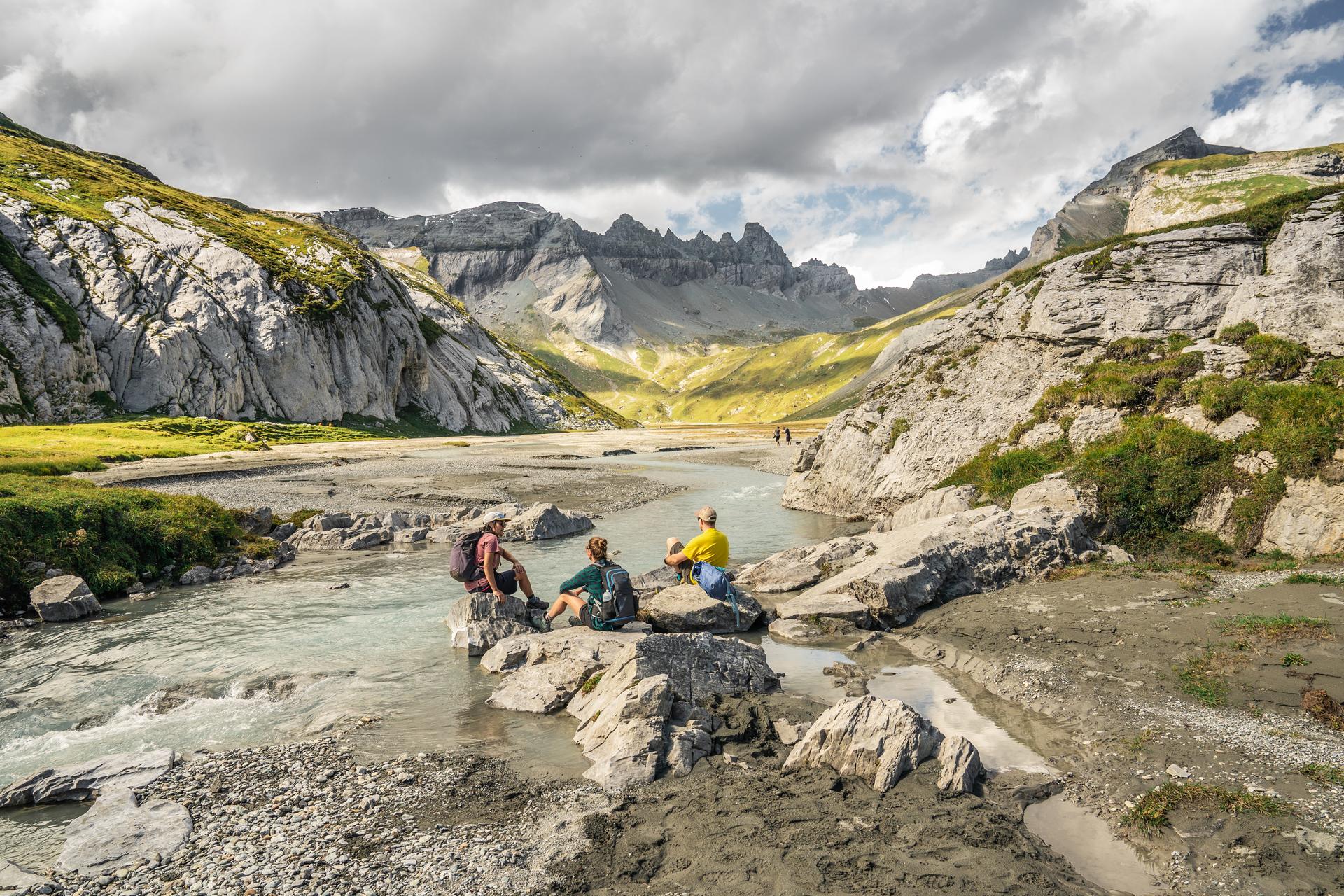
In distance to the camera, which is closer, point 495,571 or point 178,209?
point 495,571

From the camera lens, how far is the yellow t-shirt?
19.7 m

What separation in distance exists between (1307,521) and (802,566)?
47.7 feet

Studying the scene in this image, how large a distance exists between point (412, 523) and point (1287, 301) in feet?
127

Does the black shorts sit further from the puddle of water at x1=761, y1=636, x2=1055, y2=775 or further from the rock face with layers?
the rock face with layers

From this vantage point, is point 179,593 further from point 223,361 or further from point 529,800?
point 223,361

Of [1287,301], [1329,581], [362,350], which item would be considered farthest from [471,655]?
[362,350]

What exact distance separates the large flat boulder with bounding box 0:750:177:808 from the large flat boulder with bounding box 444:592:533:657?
21.8 ft

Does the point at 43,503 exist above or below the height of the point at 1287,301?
below

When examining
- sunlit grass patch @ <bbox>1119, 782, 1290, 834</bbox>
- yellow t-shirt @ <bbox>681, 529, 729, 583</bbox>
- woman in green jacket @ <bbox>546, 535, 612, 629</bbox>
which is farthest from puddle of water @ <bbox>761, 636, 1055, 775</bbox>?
woman in green jacket @ <bbox>546, 535, 612, 629</bbox>

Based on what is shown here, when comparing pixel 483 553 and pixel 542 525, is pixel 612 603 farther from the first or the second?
pixel 542 525

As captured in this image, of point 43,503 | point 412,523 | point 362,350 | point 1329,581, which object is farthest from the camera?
point 362,350

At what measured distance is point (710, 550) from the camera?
19.6 meters

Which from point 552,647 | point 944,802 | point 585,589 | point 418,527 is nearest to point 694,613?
point 585,589

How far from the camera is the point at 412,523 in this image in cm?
3344
